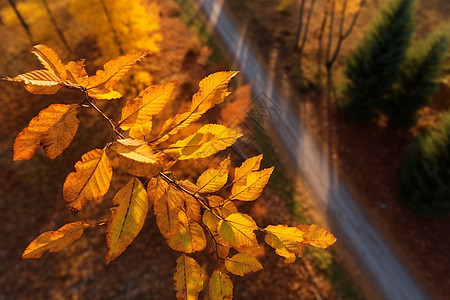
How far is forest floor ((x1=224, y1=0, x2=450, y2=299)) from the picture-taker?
35.2 ft

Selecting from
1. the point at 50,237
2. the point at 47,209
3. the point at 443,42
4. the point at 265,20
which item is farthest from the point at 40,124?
the point at 265,20

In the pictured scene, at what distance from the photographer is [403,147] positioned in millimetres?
13352

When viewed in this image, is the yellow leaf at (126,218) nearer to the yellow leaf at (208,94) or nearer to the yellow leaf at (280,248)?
the yellow leaf at (208,94)

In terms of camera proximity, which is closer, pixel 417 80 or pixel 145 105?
pixel 145 105

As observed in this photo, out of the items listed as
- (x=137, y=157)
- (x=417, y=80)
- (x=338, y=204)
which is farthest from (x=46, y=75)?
(x=417, y=80)

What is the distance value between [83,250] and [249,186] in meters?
9.36

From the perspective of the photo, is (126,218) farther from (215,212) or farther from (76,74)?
(76,74)

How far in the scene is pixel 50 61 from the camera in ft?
4.25

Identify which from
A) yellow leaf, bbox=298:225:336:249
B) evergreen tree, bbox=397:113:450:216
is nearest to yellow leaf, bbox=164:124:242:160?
yellow leaf, bbox=298:225:336:249

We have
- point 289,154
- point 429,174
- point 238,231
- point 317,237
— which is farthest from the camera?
point 289,154

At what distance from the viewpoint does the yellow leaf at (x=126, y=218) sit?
52.1 inches

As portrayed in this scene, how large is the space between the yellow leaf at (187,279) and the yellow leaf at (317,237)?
0.66 metres

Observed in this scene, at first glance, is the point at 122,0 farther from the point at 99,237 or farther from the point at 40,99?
the point at 99,237

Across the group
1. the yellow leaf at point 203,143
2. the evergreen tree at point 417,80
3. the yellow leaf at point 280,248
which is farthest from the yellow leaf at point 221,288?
the evergreen tree at point 417,80
